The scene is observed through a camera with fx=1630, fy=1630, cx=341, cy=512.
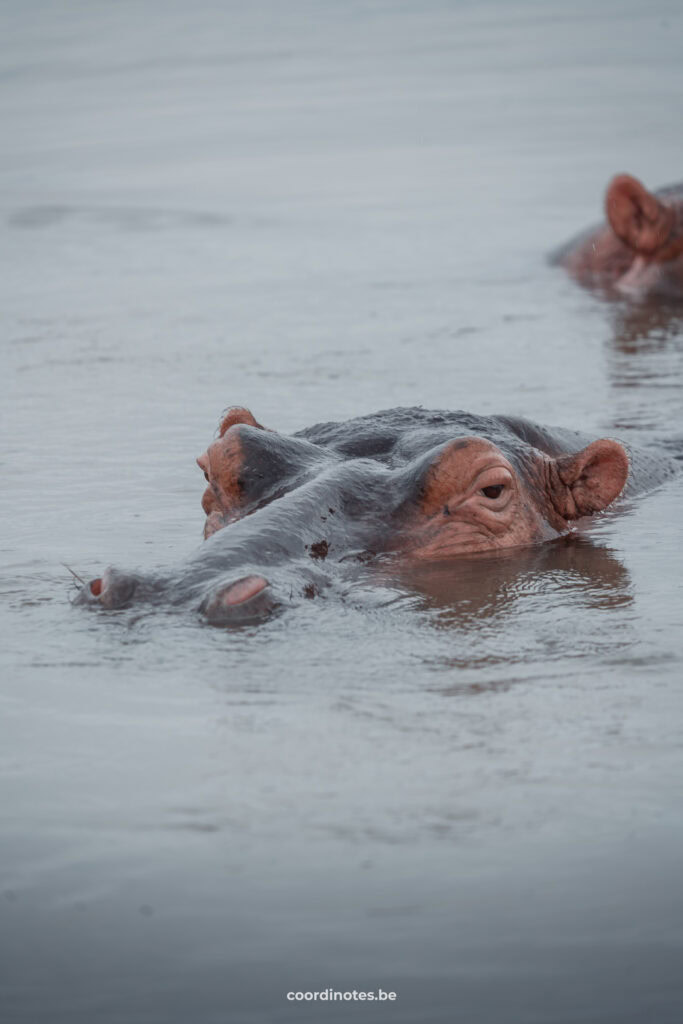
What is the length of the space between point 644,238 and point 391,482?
10304 mm

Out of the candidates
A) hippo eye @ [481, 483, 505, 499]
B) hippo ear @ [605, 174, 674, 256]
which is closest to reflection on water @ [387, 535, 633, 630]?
hippo eye @ [481, 483, 505, 499]

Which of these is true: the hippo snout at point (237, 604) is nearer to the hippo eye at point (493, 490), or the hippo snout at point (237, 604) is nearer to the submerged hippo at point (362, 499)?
the submerged hippo at point (362, 499)

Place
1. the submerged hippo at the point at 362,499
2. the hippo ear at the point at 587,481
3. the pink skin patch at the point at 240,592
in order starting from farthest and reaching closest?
the hippo ear at the point at 587,481 → the submerged hippo at the point at 362,499 → the pink skin patch at the point at 240,592

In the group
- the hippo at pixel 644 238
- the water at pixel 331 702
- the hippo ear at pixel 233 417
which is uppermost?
the hippo at pixel 644 238

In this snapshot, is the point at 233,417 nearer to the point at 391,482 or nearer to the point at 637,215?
the point at 391,482

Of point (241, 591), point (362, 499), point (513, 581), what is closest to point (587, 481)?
point (513, 581)

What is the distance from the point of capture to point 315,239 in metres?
20.0

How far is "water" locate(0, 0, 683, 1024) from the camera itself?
370cm

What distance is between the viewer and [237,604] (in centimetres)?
541

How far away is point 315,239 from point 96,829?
16.3 meters

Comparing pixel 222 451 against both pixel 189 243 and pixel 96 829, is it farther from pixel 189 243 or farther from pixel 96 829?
pixel 189 243

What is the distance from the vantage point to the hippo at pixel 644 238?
16.0 meters

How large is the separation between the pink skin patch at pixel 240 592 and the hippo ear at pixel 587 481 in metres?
2.59

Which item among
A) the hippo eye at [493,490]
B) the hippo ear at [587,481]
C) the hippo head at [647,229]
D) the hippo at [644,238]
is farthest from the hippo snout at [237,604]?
the hippo head at [647,229]
